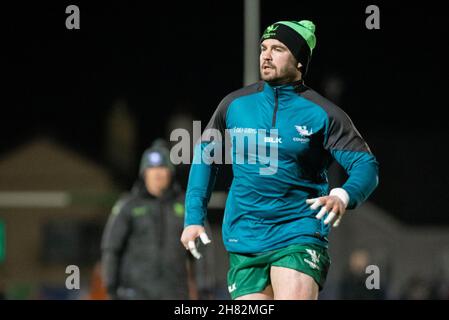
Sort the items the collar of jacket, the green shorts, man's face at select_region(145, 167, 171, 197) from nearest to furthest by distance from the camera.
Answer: the green shorts, the collar of jacket, man's face at select_region(145, 167, 171, 197)

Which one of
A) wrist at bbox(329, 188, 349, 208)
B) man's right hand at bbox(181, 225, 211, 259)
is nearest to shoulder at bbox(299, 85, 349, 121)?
wrist at bbox(329, 188, 349, 208)

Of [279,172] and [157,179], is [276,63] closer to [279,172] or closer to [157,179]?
[279,172]

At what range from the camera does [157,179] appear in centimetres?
966

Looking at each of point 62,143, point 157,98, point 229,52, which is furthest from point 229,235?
point 62,143

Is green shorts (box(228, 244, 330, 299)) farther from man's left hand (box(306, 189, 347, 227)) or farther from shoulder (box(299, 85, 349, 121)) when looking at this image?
shoulder (box(299, 85, 349, 121))

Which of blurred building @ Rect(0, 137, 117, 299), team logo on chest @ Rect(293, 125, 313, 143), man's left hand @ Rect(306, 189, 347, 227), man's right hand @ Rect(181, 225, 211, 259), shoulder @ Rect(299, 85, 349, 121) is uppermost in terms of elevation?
shoulder @ Rect(299, 85, 349, 121)

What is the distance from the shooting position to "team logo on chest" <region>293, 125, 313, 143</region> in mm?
6186

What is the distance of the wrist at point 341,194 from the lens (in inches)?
228

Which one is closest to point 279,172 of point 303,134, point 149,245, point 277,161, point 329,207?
point 277,161

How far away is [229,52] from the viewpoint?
27969mm

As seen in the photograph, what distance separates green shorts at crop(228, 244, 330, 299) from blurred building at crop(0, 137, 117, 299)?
30.1 m

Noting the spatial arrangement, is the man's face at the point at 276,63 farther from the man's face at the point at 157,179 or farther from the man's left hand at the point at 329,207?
Answer: the man's face at the point at 157,179

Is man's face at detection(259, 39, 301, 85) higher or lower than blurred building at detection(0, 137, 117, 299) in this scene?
higher

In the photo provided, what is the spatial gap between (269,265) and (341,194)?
0.64 metres
